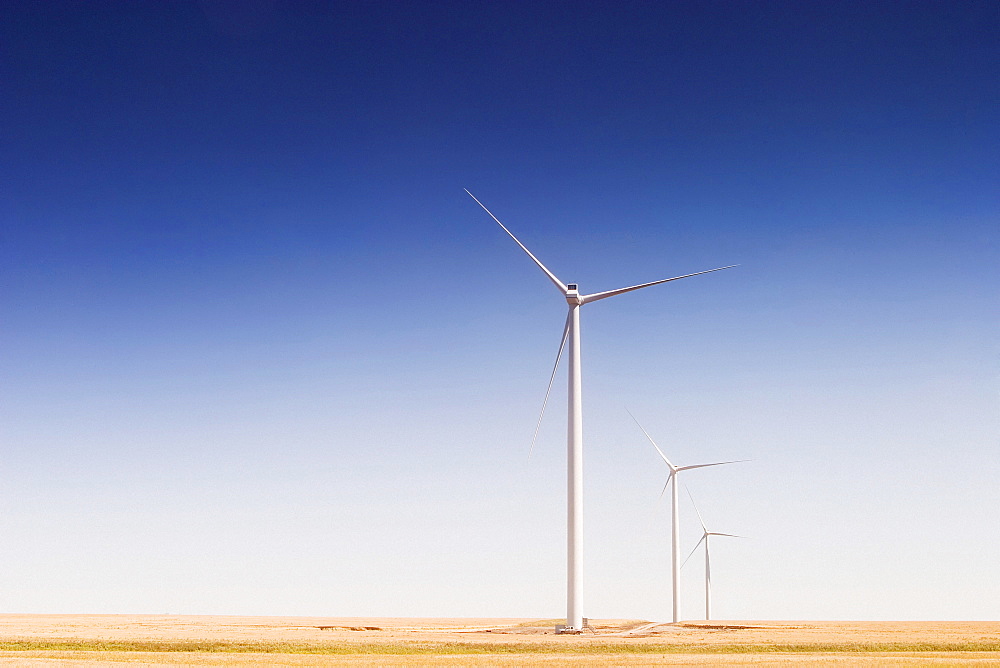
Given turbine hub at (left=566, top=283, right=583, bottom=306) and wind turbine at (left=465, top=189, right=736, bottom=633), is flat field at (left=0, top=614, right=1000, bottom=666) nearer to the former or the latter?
wind turbine at (left=465, top=189, right=736, bottom=633)

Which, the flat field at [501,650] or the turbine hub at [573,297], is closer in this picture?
the flat field at [501,650]

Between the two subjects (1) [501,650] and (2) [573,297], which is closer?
(1) [501,650]

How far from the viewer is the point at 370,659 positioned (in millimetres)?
Result: 44281

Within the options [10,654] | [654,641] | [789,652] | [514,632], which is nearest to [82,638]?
[10,654]

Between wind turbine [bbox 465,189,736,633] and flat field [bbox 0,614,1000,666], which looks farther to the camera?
wind turbine [bbox 465,189,736,633]

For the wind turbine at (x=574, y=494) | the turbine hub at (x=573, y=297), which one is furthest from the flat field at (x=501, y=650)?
the turbine hub at (x=573, y=297)

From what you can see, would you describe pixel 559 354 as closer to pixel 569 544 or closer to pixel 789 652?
pixel 569 544

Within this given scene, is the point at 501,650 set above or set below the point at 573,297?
below

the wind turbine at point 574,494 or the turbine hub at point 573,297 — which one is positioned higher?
the turbine hub at point 573,297

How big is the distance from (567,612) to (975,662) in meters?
24.3

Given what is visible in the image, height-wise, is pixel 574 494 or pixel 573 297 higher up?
pixel 573 297

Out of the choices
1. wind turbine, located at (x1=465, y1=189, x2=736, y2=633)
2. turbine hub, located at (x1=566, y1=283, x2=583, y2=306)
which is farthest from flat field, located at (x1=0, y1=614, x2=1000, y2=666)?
turbine hub, located at (x1=566, y1=283, x2=583, y2=306)

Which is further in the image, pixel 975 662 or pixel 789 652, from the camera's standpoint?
pixel 789 652

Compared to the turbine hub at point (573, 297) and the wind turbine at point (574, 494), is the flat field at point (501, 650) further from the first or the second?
A: the turbine hub at point (573, 297)
